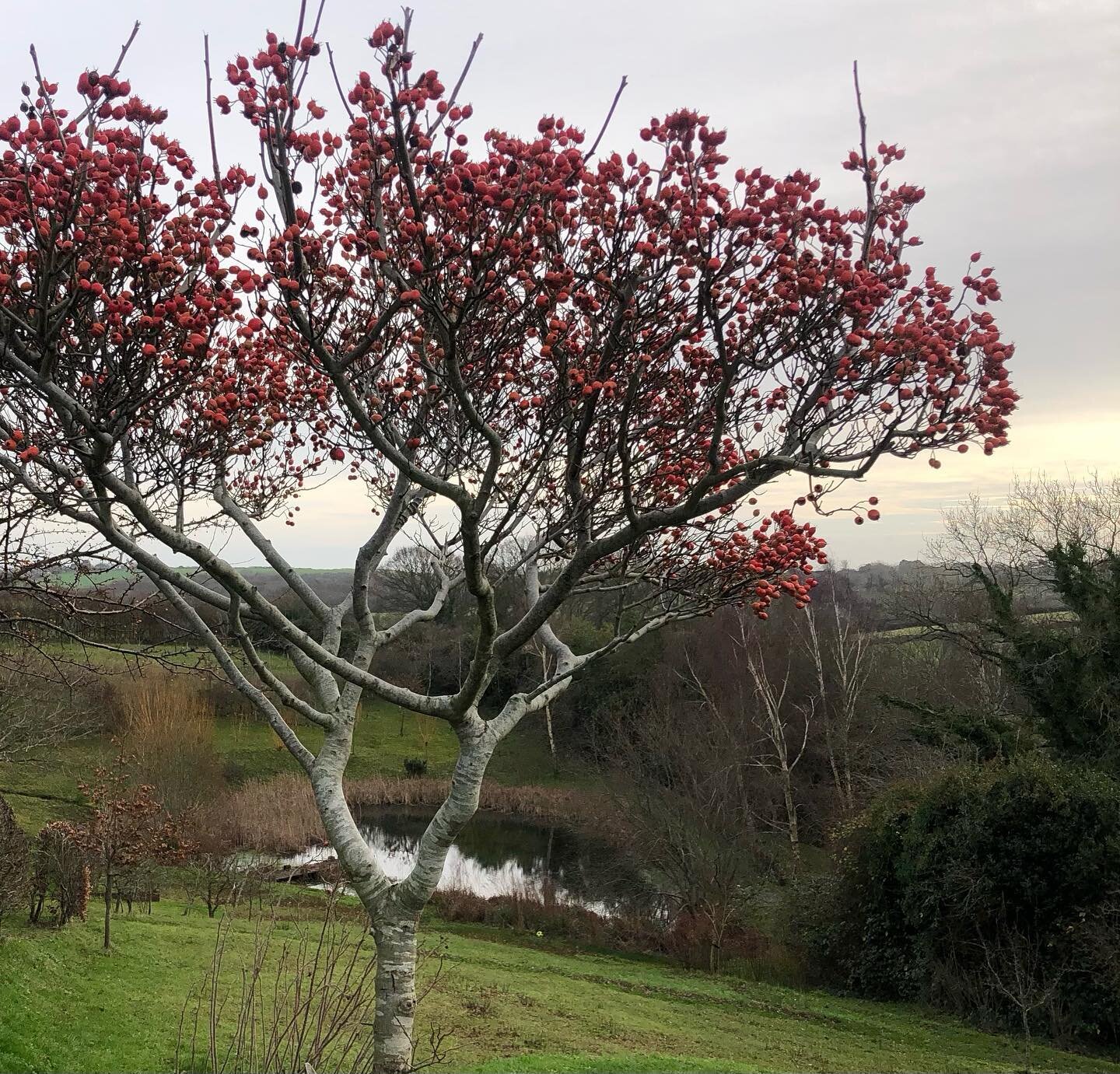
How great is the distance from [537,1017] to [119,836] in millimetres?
7475

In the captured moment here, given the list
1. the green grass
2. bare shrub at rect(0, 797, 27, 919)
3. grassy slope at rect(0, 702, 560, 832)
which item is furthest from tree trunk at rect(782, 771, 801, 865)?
bare shrub at rect(0, 797, 27, 919)

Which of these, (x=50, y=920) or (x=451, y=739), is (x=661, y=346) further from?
(x=451, y=739)

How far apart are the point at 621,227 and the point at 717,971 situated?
18.1 meters

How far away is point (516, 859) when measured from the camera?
89.2 ft

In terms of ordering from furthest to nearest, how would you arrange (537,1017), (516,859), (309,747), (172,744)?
(309,747) < (516,859) < (172,744) < (537,1017)

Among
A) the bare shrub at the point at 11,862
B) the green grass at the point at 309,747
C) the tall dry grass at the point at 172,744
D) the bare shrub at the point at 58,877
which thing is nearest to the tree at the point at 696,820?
the tall dry grass at the point at 172,744

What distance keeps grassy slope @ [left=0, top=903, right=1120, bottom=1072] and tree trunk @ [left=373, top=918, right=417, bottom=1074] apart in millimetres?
3664

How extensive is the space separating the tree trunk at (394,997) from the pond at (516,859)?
1683 cm

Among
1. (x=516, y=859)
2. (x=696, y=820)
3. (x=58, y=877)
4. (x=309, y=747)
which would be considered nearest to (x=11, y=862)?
(x=58, y=877)

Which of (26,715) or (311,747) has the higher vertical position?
(26,715)

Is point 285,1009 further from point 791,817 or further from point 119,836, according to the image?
point 791,817

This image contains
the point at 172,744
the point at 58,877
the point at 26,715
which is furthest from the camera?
the point at 172,744

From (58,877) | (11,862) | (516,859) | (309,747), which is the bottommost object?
(516,859)

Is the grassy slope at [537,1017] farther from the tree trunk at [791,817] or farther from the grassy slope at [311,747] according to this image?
the grassy slope at [311,747]
